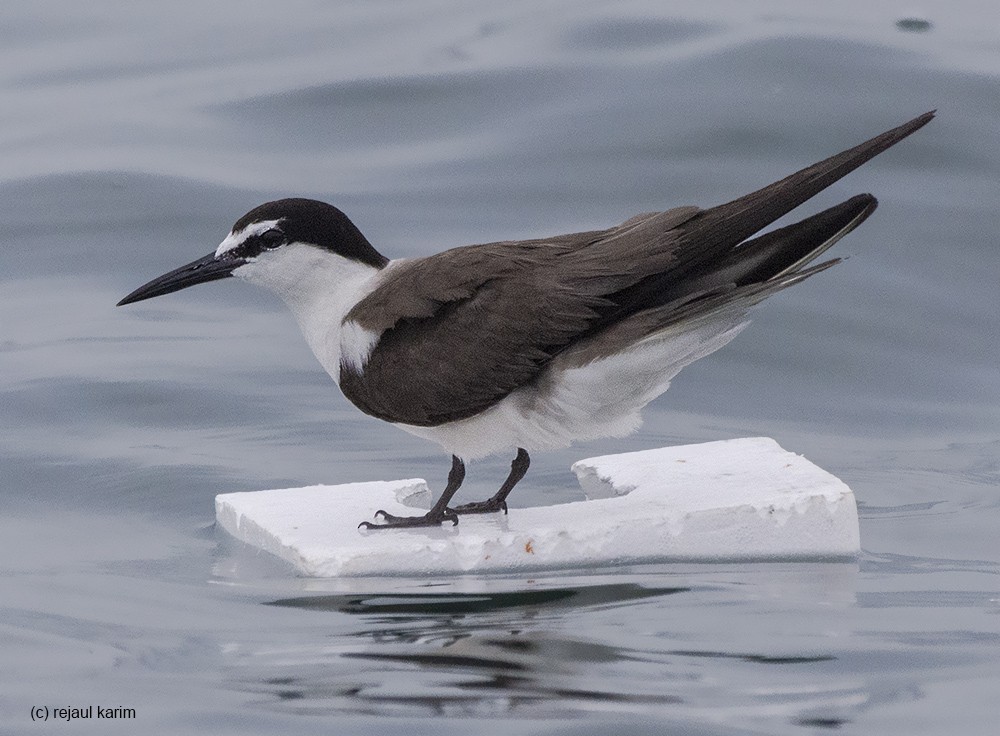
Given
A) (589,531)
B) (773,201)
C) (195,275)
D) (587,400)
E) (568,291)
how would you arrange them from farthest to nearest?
1. (195,275)
2. (589,531)
3. (587,400)
4. (568,291)
5. (773,201)

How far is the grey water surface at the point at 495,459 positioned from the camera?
199 inches

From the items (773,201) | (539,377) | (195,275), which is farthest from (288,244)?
(773,201)

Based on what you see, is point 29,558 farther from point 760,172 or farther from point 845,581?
point 760,172

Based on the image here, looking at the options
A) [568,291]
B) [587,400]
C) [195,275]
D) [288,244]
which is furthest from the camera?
[195,275]

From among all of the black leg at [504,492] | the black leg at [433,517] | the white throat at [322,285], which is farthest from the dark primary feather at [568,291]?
the black leg at [504,492]

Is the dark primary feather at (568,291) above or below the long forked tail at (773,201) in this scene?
below

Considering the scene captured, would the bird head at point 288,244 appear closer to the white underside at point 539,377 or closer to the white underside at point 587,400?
the white underside at point 539,377

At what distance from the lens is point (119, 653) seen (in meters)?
5.35

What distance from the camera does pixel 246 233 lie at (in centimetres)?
639

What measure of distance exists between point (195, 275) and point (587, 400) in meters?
1.52

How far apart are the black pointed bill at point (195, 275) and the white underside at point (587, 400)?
2.80 feet

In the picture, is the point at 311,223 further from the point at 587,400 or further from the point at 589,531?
the point at 589,531

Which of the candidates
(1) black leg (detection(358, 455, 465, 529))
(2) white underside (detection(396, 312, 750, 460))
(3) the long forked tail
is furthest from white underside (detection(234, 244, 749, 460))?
(3) the long forked tail

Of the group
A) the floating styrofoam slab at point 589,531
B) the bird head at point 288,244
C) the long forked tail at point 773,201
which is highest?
the long forked tail at point 773,201
